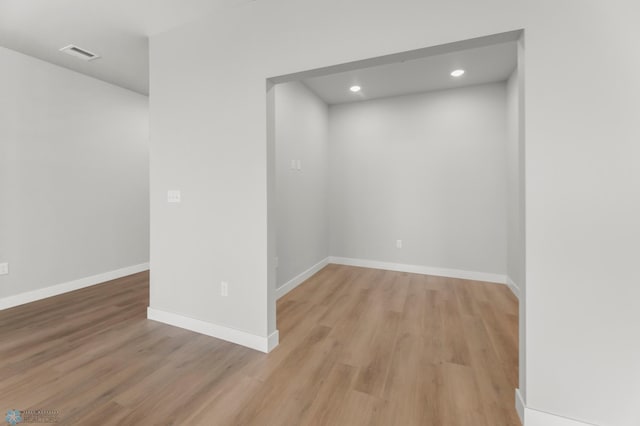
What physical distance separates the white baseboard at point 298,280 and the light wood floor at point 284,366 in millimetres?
205

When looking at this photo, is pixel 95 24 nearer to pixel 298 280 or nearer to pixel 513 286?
pixel 298 280

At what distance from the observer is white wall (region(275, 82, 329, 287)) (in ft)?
10.7

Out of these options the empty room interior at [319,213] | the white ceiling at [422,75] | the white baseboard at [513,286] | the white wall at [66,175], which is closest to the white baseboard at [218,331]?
the empty room interior at [319,213]

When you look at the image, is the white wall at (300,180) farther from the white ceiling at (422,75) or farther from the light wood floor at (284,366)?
the light wood floor at (284,366)

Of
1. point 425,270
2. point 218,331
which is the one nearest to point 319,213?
point 425,270

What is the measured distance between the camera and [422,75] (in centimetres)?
339

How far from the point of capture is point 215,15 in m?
2.27

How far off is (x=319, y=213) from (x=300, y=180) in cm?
83

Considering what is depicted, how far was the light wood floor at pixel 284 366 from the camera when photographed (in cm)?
152

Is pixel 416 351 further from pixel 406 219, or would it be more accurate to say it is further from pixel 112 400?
pixel 406 219

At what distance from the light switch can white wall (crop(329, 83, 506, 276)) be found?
8.82 feet

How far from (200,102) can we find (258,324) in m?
1.95
